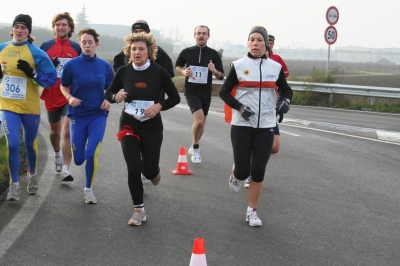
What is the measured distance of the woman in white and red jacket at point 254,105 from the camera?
6715 mm

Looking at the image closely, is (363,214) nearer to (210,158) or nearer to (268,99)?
(268,99)

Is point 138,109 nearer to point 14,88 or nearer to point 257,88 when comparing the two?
point 257,88

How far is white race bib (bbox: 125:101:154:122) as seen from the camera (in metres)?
6.66

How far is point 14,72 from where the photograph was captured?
7473mm

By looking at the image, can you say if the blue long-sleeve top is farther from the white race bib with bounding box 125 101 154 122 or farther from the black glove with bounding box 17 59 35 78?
the white race bib with bounding box 125 101 154 122

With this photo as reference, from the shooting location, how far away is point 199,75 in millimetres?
10094

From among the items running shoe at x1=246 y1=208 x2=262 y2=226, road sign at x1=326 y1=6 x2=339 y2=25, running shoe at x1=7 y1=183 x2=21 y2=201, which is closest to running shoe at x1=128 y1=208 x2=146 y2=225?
running shoe at x1=246 y1=208 x2=262 y2=226

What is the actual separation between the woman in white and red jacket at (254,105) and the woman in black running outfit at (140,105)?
2.38 feet

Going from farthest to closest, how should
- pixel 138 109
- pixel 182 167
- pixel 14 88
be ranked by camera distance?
1. pixel 182 167
2. pixel 14 88
3. pixel 138 109

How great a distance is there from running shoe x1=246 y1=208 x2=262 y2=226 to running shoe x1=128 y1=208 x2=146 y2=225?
1.08 metres

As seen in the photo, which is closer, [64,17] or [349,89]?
[64,17]

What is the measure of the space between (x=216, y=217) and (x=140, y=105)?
142cm

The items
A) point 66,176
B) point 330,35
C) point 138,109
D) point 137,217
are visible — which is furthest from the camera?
point 330,35

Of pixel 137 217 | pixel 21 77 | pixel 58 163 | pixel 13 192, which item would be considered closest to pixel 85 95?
pixel 21 77
